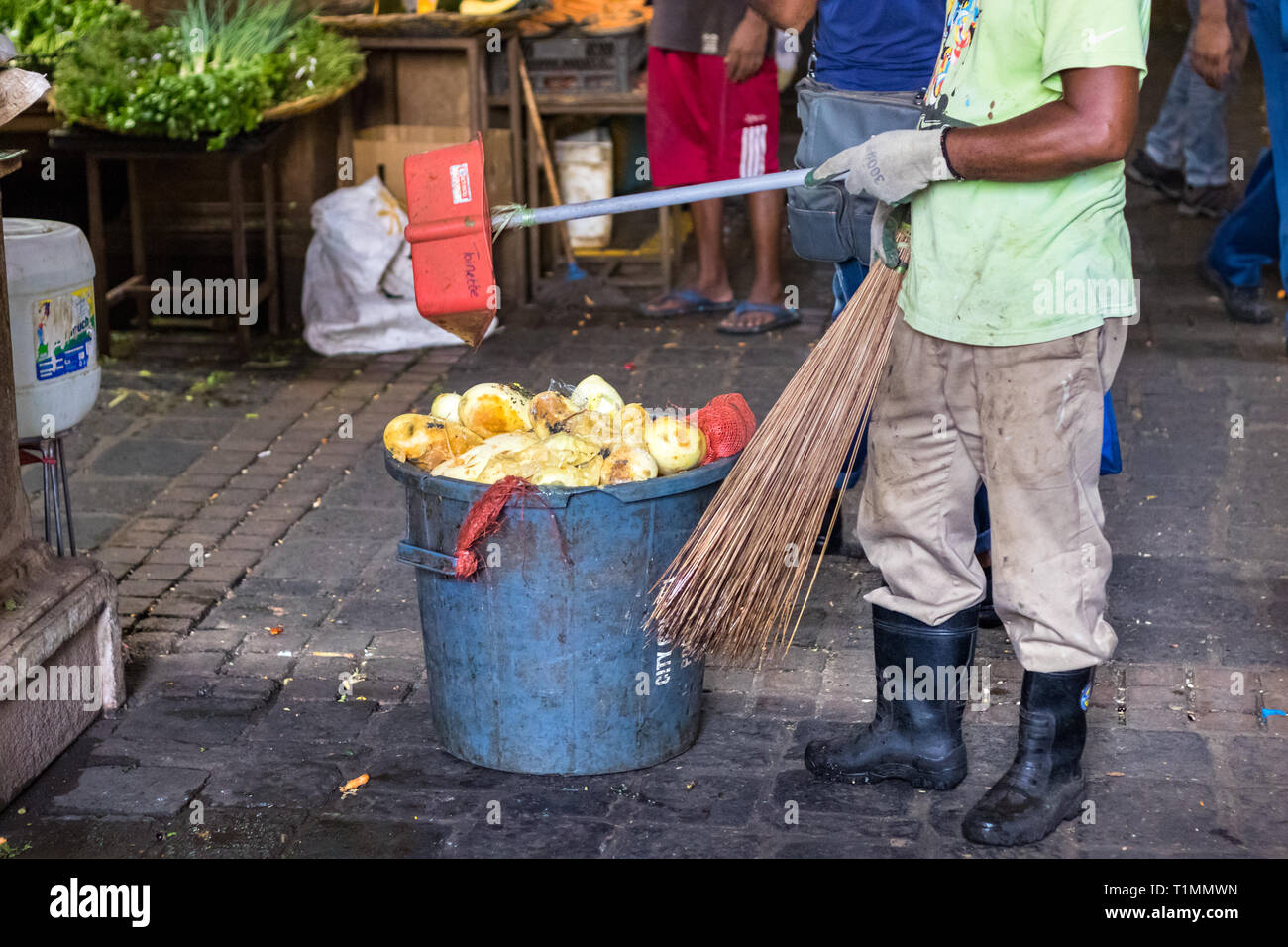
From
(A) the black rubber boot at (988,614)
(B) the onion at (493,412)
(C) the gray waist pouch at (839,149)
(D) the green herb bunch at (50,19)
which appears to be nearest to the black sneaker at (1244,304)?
(A) the black rubber boot at (988,614)

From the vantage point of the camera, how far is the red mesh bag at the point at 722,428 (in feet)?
10.5

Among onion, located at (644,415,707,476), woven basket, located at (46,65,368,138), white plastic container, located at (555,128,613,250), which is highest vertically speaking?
woven basket, located at (46,65,368,138)

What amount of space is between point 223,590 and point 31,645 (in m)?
1.10

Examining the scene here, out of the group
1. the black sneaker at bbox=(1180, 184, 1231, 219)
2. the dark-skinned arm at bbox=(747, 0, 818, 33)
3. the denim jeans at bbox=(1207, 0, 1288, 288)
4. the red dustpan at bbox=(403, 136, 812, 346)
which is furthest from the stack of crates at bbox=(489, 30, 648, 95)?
the red dustpan at bbox=(403, 136, 812, 346)

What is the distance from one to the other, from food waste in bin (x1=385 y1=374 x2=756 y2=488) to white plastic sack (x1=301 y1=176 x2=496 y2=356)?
3.29 meters

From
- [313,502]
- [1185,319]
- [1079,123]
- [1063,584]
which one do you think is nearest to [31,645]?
[313,502]

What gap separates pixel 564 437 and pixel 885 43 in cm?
155

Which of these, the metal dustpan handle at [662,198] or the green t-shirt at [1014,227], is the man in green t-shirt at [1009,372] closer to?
the green t-shirt at [1014,227]

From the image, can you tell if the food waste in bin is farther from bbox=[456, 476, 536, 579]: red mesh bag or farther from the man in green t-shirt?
the man in green t-shirt

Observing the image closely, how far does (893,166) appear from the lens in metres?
2.80

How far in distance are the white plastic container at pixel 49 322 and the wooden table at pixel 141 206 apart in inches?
99.1

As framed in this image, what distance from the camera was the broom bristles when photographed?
3008 millimetres

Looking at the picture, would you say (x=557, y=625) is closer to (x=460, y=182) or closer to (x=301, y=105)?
(x=460, y=182)
